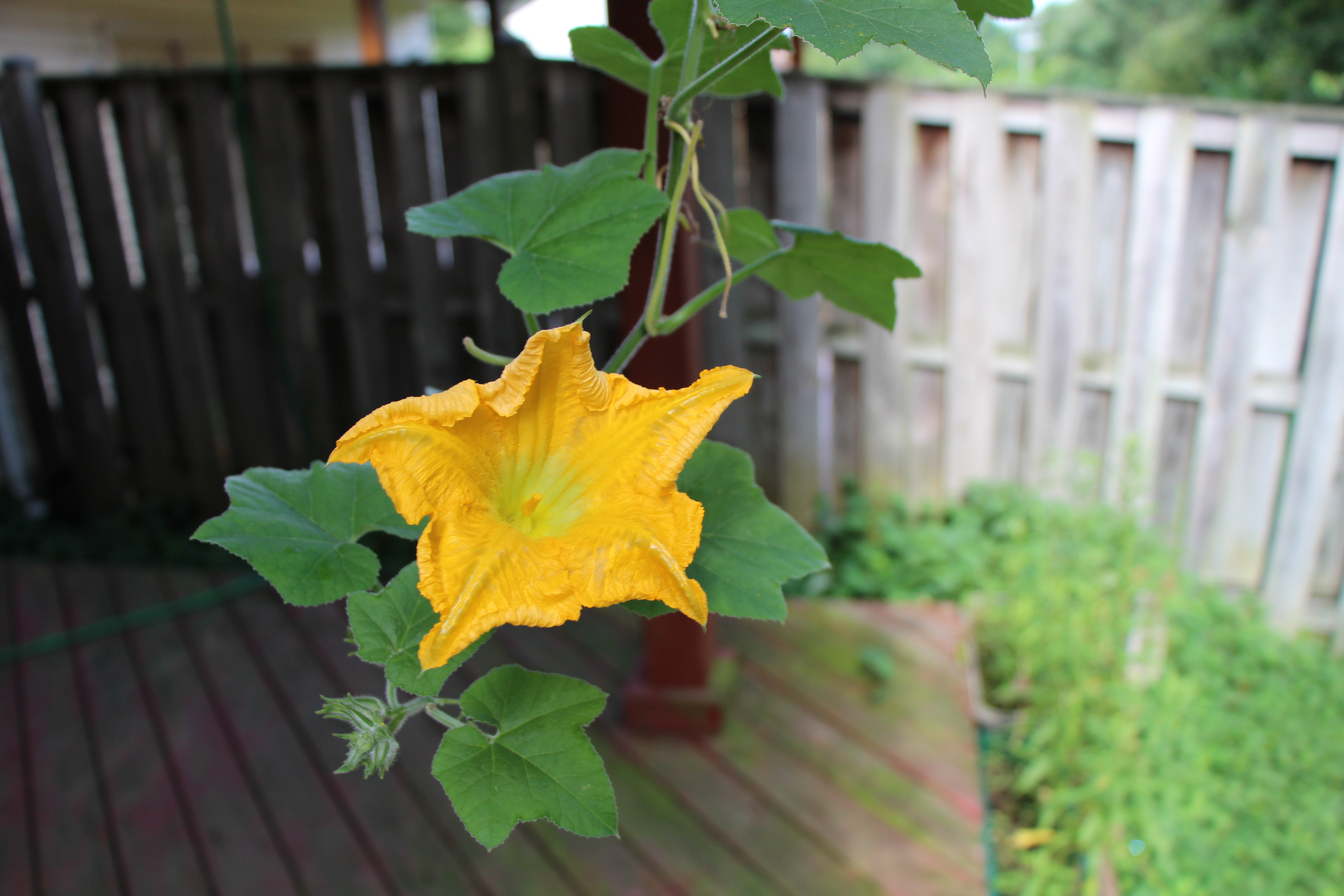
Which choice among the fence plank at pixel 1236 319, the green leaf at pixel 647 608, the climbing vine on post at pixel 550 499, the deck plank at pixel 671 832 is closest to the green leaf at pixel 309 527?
the climbing vine on post at pixel 550 499

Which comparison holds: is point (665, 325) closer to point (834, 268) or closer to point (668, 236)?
point (668, 236)

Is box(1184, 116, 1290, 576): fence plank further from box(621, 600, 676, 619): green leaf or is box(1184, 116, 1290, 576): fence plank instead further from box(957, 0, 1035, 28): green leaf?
box(621, 600, 676, 619): green leaf

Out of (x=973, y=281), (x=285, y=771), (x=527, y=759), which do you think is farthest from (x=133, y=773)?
(x=973, y=281)

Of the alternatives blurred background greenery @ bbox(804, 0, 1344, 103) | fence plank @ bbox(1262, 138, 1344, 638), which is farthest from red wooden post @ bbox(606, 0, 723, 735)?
blurred background greenery @ bbox(804, 0, 1344, 103)

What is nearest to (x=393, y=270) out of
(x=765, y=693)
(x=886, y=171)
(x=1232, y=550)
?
(x=886, y=171)

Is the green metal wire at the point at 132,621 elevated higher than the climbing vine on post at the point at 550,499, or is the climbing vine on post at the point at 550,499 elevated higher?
the climbing vine on post at the point at 550,499

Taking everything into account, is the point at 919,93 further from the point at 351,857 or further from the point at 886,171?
the point at 351,857

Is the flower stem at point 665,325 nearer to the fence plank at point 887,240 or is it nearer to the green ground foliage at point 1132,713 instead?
the green ground foliage at point 1132,713
